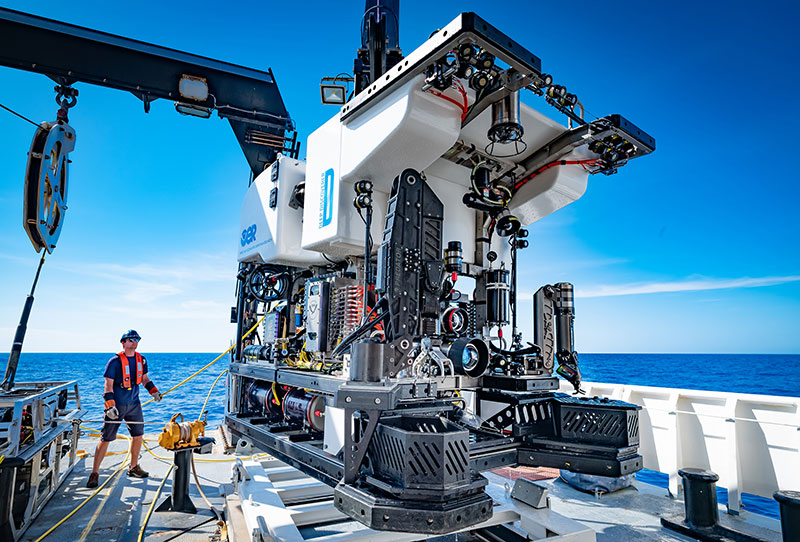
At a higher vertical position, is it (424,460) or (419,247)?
(419,247)

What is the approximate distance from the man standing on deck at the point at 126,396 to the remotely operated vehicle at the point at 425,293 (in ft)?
4.52

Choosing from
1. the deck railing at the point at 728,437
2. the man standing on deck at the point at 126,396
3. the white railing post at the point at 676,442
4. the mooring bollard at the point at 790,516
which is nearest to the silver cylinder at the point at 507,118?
the mooring bollard at the point at 790,516

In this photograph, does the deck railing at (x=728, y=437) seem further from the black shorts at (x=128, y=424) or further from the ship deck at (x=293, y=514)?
the black shorts at (x=128, y=424)

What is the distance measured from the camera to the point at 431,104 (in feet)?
12.6

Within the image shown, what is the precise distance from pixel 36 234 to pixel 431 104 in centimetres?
429

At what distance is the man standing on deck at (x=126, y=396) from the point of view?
231 inches

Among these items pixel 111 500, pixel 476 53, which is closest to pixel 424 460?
pixel 476 53

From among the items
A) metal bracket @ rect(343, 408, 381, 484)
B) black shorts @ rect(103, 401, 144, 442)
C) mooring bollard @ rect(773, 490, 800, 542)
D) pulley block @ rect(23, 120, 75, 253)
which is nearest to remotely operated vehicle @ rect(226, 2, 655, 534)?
metal bracket @ rect(343, 408, 381, 484)

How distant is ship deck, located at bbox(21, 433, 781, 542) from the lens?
152 inches

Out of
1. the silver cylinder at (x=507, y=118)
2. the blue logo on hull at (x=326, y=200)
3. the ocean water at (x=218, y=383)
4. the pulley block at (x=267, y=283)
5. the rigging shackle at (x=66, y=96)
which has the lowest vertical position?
the ocean water at (x=218, y=383)

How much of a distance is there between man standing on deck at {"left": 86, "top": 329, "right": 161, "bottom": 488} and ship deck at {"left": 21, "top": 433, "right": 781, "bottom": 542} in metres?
0.41

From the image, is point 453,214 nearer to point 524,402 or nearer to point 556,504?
point 524,402

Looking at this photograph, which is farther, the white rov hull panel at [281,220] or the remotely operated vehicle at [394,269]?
the white rov hull panel at [281,220]

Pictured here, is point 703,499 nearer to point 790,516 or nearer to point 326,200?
point 790,516
